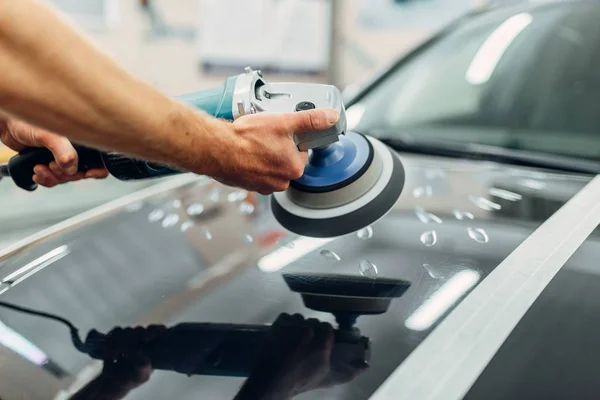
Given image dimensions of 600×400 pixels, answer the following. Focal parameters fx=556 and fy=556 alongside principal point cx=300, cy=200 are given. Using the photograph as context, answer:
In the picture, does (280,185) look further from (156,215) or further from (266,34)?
(266,34)

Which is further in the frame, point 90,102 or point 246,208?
point 246,208

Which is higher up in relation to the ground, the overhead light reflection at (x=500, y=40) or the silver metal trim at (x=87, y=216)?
the overhead light reflection at (x=500, y=40)

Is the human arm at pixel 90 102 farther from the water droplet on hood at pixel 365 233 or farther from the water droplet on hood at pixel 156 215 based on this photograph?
the water droplet on hood at pixel 156 215

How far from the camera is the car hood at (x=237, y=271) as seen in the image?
0.54m

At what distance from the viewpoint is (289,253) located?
733mm

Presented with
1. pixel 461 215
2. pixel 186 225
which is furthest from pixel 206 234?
pixel 461 215

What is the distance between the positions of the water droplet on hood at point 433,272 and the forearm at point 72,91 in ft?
1.10

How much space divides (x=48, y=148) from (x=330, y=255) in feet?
1.27

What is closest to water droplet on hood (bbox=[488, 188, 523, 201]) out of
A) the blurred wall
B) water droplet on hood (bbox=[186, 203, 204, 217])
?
water droplet on hood (bbox=[186, 203, 204, 217])

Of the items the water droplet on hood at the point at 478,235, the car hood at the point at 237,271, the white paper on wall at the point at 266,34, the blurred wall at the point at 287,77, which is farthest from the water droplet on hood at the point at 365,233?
the white paper on wall at the point at 266,34

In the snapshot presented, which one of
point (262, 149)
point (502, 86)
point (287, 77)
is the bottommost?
point (287, 77)

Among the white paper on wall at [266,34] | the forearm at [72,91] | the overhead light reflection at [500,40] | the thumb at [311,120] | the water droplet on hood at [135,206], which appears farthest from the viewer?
the white paper on wall at [266,34]

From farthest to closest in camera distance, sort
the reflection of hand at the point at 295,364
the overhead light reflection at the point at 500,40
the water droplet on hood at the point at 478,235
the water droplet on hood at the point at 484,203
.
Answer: the overhead light reflection at the point at 500,40 → the water droplet on hood at the point at 484,203 → the water droplet on hood at the point at 478,235 → the reflection of hand at the point at 295,364

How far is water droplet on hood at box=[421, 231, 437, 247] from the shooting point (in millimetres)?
718
